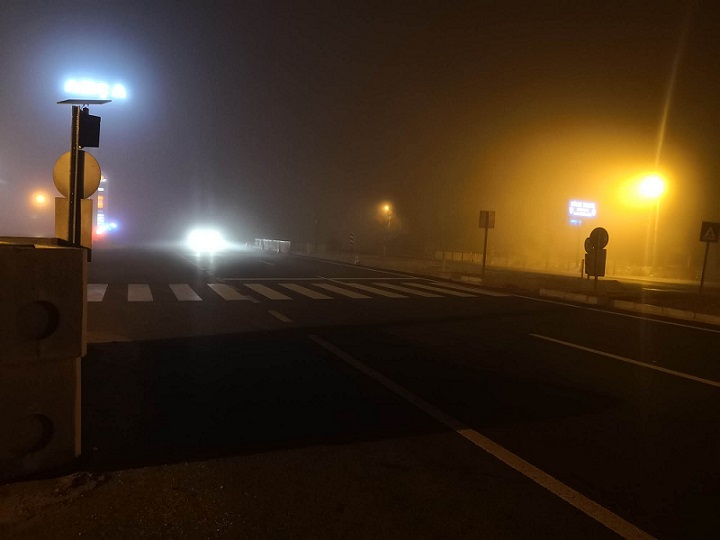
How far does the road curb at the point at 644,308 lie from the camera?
42.0 ft

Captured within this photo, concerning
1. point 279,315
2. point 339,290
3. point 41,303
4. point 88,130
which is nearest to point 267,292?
point 339,290

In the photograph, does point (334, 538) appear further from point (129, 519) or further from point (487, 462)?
point (487, 462)

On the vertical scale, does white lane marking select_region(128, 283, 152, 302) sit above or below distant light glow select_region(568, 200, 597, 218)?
below

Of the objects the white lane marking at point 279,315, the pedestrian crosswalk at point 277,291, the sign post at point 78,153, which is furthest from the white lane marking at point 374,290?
the sign post at point 78,153

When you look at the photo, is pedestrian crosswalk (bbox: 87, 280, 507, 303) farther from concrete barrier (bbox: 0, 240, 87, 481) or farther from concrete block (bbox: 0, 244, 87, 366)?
concrete block (bbox: 0, 244, 87, 366)

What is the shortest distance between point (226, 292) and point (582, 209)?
133 ft

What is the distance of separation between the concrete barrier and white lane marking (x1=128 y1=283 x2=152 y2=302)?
1004cm

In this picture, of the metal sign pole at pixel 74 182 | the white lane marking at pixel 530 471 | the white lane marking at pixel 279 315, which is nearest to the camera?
the white lane marking at pixel 530 471

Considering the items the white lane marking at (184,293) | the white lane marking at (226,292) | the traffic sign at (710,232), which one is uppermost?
the traffic sign at (710,232)

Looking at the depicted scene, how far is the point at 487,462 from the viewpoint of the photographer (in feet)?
12.9

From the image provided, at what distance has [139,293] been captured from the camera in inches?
561

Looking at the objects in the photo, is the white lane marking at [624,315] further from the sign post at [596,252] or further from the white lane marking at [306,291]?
the white lane marking at [306,291]

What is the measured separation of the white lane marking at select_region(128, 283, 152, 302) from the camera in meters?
13.1

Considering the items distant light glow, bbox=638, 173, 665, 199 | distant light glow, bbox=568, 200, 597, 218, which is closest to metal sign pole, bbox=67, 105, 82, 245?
distant light glow, bbox=638, 173, 665, 199
